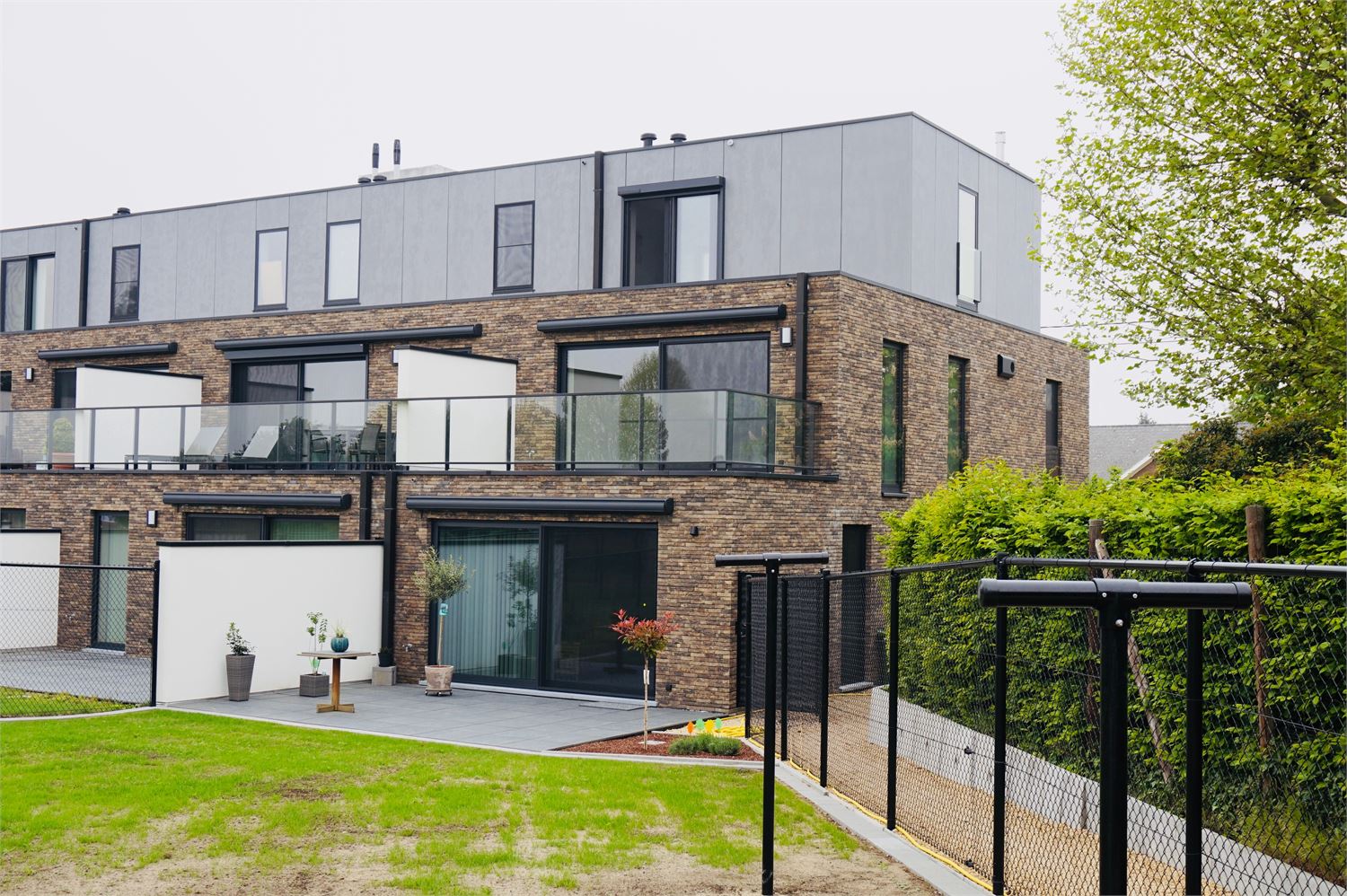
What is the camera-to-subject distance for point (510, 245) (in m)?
25.0

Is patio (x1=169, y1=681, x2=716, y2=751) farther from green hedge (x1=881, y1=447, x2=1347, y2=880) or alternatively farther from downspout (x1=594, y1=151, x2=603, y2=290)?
downspout (x1=594, y1=151, x2=603, y2=290)

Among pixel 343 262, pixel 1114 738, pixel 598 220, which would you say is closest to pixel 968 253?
pixel 598 220

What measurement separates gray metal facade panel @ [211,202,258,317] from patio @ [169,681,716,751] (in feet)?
38.5

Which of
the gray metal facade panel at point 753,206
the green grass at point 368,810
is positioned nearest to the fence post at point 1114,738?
the green grass at point 368,810

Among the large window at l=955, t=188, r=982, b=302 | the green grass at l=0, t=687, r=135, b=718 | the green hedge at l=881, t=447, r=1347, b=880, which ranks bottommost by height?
the green grass at l=0, t=687, r=135, b=718

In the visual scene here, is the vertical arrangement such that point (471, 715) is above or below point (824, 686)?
below

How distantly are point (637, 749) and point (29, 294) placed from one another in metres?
23.7

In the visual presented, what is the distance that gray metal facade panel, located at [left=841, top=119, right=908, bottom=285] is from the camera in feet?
71.9

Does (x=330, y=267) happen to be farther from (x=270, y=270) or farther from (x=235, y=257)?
(x=235, y=257)

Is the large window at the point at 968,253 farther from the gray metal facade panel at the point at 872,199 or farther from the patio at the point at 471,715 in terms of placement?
the patio at the point at 471,715

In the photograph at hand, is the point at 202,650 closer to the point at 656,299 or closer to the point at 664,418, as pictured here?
the point at 664,418

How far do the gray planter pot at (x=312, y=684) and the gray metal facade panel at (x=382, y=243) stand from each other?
9.97 m

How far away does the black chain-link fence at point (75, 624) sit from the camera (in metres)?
20.5

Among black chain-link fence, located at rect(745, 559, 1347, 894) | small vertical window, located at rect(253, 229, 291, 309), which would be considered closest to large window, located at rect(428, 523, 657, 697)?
black chain-link fence, located at rect(745, 559, 1347, 894)
